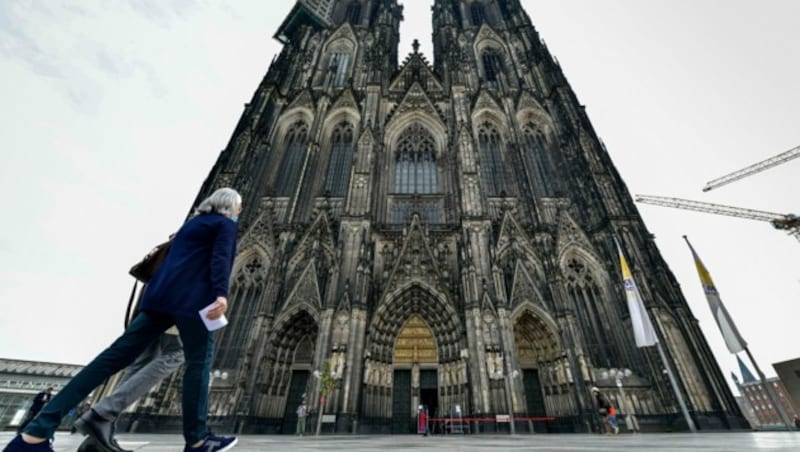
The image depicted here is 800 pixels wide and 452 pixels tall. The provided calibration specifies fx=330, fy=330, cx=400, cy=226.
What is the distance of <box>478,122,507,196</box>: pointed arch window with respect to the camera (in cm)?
1845

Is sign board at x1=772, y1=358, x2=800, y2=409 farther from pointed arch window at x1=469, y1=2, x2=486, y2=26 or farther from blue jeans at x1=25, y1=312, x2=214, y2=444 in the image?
pointed arch window at x1=469, y1=2, x2=486, y2=26

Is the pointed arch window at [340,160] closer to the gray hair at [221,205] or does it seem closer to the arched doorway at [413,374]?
the arched doorway at [413,374]

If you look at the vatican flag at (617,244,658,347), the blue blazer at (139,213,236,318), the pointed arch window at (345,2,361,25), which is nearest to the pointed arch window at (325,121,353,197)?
the vatican flag at (617,244,658,347)

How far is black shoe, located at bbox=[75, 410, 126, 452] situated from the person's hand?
42.4 inches

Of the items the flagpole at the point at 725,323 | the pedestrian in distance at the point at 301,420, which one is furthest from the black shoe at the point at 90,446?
the flagpole at the point at 725,323

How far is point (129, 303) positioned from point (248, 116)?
1995 centimetres

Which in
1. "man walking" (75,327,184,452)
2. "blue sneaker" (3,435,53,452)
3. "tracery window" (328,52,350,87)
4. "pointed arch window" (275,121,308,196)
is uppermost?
"tracery window" (328,52,350,87)

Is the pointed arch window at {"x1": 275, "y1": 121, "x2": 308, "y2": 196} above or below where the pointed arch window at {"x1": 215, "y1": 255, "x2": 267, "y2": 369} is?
above

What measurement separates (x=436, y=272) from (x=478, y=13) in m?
26.9

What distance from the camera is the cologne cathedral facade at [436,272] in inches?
470

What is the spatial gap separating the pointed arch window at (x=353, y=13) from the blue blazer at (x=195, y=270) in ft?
103

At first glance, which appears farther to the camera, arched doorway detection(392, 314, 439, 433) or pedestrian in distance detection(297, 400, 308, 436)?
arched doorway detection(392, 314, 439, 433)

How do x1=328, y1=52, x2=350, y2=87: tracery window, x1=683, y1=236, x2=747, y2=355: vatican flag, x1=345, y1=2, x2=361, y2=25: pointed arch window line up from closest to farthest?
x1=683, y1=236, x2=747, y2=355: vatican flag → x1=328, y1=52, x2=350, y2=87: tracery window → x1=345, y1=2, x2=361, y2=25: pointed arch window

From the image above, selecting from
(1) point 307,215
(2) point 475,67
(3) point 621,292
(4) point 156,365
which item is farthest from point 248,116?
(3) point 621,292
